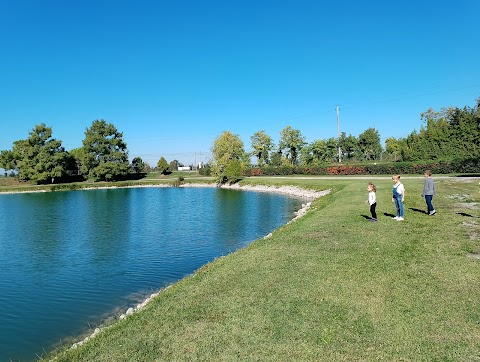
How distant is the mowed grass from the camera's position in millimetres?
Answer: 5945

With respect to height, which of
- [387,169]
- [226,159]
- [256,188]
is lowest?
[256,188]

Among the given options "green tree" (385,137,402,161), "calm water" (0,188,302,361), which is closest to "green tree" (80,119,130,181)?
"calm water" (0,188,302,361)

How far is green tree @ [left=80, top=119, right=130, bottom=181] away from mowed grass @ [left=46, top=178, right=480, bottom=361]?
86.4 meters

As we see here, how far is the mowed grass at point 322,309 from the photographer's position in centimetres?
595

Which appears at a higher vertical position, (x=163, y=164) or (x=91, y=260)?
(x=163, y=164)

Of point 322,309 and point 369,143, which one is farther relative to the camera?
point 369,143

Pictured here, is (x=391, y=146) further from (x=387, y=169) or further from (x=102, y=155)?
(x=102, y=155)

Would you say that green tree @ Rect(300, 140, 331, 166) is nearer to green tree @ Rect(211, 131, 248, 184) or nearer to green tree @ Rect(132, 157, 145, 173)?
green tree @ Rect(211, 131, 248, 184)

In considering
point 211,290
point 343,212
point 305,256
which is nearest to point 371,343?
point 211,290

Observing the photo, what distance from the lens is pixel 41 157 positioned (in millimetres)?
A: 85188

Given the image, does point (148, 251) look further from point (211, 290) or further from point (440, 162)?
point (440, 162)

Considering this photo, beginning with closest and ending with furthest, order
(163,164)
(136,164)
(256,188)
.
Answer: (256,188), (136,164), (163,164)

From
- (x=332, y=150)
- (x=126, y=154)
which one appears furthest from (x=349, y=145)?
(x=126, y=154)

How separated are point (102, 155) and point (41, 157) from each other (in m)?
14.5
